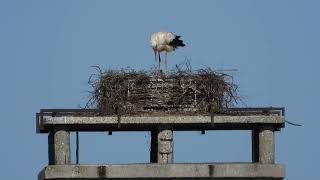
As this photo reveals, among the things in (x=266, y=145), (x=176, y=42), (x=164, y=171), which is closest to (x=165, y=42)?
(x=176, y=42)

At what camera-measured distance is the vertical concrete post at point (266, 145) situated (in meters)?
20.4

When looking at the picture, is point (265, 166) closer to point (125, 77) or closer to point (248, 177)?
point (248, 177)

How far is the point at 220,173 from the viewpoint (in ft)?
64.8

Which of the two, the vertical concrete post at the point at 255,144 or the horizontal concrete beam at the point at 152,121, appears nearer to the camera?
the horizontal concrete beam at the point at 152,121

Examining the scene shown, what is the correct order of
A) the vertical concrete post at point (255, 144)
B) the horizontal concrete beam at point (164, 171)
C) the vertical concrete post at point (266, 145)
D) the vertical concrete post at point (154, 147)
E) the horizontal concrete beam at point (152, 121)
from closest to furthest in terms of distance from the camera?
the horizontal concrete beam at point (164, 171)
the horizontal concrete beam at point (152, 121)
the vertical concrete post at point (266, 145)
the vertical concrete post at point (255, 144)
the vertical concrete post at point (154, 147)

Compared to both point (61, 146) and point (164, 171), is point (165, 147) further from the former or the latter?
point (61, 146)

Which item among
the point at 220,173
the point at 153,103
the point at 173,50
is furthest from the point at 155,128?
the point at 173,50

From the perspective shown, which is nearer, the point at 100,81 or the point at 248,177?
the point at 248,177

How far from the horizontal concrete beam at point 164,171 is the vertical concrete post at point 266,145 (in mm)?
443

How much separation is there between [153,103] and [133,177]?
6.62ft

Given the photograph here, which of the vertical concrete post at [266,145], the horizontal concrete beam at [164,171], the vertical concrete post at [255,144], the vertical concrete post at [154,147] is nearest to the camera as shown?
the horizontal concrete beam at [164,171]

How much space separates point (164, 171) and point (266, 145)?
210 centimetres

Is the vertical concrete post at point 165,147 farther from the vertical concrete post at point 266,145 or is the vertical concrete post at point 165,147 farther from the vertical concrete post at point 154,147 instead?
the vertical concrete post at point 154,147

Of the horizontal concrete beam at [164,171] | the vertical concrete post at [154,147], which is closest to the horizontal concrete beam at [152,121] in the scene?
the horizontal concrete beam at [164,171]
